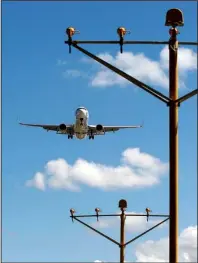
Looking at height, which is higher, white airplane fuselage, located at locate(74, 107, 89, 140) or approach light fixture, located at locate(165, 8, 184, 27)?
white airplane fuselage, located at locate(74, 107, 89, 140)

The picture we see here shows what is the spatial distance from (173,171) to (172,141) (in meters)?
0.39

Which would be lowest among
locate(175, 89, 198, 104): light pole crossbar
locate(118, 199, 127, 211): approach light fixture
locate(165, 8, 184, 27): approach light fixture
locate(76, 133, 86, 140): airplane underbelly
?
locate(118, 199, 127, 211): approach light fixture

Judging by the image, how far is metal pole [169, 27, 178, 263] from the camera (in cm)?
805

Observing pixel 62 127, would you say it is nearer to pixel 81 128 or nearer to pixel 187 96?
pixel 81 128

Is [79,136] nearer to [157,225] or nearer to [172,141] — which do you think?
[157,225]

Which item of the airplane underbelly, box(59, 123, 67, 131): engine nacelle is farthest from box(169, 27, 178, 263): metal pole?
the airplane underbelly

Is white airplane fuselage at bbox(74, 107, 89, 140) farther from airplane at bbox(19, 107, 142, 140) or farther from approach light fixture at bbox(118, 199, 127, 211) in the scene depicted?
approach light fixture at bbox(118, 199, 127, 211)

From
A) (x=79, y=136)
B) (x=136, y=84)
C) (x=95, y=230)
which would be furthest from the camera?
(x=79, y=136)

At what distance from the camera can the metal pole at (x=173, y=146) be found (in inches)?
317

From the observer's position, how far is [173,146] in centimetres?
845

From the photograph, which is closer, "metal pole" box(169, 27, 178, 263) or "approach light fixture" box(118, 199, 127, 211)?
"metal pole" box(169, 27, 178, 263)

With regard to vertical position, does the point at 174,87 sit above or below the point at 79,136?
below

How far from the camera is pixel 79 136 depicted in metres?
64.8

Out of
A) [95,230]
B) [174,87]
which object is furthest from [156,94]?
[95,230]
